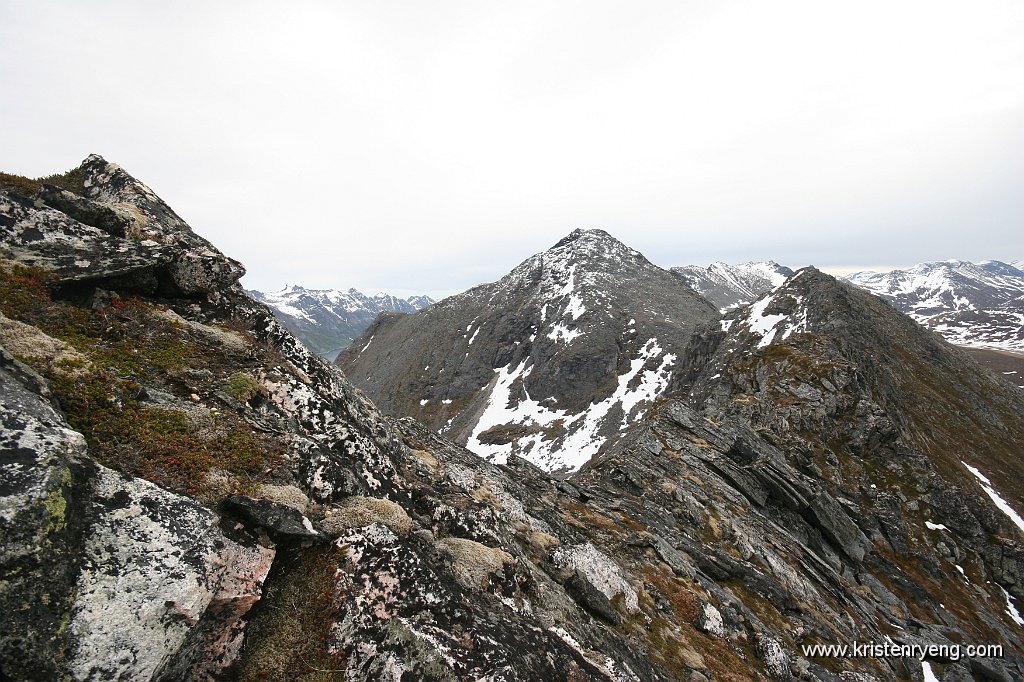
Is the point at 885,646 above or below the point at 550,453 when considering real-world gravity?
above

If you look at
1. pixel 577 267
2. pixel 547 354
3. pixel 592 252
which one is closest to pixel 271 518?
pixel 547 354

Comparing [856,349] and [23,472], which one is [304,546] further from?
[856,349]

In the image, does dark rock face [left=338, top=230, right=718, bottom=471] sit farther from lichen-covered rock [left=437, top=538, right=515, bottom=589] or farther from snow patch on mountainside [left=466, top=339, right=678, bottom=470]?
lichen-covered rock [left=437, top=538, right=515, bottom=589]

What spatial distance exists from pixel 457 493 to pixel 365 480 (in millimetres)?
3997

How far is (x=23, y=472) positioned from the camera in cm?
627

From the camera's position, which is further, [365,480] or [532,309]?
[532,309]

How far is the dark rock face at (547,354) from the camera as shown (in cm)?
9100

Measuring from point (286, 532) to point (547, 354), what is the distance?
108323 mm

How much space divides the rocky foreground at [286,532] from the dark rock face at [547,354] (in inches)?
2186

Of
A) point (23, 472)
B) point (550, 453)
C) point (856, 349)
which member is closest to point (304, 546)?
point (23, 472)

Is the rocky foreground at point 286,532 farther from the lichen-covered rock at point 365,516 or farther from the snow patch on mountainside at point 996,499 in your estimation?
A: the snow patch on mountainside at point 996,499

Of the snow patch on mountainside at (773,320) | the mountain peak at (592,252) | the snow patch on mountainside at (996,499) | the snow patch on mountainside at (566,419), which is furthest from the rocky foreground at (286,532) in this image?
the mountain peak at (592,252)

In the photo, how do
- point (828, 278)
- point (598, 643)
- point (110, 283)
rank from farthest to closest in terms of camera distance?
point (828, 278)
point (110, 283)
point (598, 643)

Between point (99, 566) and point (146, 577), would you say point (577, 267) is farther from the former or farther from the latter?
point (99, 566)
